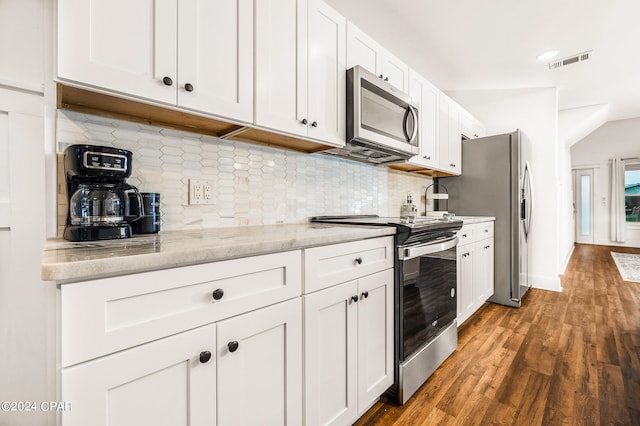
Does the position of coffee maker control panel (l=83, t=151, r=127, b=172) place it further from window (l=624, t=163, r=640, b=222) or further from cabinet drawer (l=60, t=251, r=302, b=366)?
window (l=624, t=163, r=640, b=222)

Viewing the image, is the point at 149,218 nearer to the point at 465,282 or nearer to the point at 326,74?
the point at 326,74

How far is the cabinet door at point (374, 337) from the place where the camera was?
1.35 meters

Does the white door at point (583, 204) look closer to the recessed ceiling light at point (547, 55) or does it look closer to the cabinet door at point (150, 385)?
the recessed ceiling light at point (547, 55)

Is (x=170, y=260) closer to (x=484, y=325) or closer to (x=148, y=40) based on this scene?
(x=148, y=40)

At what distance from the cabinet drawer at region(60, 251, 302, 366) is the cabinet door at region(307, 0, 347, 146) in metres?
0.89

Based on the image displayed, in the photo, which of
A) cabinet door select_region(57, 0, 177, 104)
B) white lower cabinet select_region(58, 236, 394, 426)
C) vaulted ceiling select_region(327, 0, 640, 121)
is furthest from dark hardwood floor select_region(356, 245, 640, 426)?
vaulted ceiling select_region(327, 0, 640, 121)

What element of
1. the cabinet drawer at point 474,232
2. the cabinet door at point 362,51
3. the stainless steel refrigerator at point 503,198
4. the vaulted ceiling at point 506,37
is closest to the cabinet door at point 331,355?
the cabinet door at point 362,51

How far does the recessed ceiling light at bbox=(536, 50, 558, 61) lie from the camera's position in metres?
2.90

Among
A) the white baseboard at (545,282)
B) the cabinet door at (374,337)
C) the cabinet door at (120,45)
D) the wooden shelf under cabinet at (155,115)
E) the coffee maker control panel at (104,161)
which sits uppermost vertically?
the cabinet door at (120,45)

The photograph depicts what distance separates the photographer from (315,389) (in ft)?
3.73

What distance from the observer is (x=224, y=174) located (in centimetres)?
155


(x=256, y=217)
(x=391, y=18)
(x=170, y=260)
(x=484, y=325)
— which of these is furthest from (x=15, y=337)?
(x=484, y=325)

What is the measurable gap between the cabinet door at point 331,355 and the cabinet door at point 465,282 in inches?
55.5

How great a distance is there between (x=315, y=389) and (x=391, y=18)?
2.55 meters
